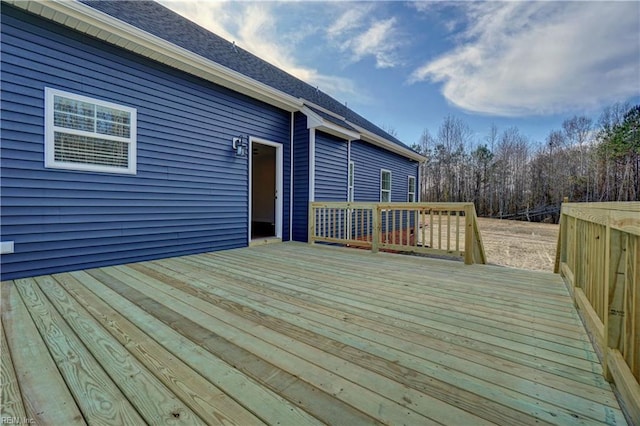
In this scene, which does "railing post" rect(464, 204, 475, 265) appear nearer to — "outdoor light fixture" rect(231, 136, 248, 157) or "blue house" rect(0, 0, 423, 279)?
"blue house" rect(0, 0, 423, 279)

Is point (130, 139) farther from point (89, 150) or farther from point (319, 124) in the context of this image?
point (319, 124)

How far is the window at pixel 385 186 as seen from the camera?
952cm

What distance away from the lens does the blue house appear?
3.08 metres

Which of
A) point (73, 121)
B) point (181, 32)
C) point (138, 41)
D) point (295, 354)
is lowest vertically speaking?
point (295, 354)

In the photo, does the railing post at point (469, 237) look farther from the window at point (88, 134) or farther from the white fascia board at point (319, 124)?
the window at point (88, 134)

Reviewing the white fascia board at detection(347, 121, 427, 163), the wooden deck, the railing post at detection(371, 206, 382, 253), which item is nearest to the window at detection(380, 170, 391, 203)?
the white fascia board at detection(347, 121, 427, 163)

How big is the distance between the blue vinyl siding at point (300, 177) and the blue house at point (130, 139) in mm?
28

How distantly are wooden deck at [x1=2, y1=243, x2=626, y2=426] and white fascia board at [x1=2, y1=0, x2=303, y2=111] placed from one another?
2978 millimetres

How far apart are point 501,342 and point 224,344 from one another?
1.75 metres

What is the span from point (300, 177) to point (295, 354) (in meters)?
4.92

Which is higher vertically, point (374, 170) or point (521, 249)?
point (374, 170)

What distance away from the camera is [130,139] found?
391 cm

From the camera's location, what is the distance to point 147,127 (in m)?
4.10

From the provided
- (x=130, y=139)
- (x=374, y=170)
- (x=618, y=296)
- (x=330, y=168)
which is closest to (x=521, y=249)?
(x=374, y=170)
